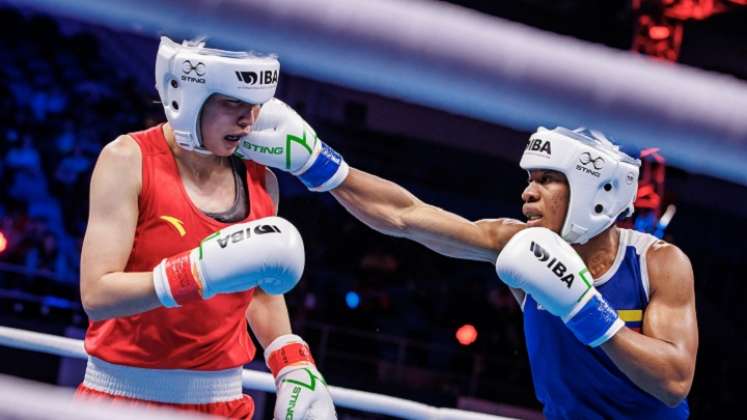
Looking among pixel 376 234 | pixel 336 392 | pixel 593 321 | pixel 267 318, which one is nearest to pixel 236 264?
pixel 267 318

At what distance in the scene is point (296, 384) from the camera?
7.25ft

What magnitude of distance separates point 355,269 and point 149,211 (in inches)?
227

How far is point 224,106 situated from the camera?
208cm

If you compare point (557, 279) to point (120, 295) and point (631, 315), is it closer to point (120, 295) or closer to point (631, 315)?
point (631, 315)

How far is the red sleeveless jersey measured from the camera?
2.06 m

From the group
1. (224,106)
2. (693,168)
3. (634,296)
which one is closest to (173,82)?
(224,106)

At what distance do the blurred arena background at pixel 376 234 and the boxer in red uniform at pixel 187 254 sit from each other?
358 cm

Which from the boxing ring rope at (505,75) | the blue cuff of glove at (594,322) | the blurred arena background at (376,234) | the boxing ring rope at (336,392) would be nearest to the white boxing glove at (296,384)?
the boxing ring rope at (336,392)

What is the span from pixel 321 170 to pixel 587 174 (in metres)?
0.64

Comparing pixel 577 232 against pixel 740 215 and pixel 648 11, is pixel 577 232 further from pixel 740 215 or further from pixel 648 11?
pixel 740 215

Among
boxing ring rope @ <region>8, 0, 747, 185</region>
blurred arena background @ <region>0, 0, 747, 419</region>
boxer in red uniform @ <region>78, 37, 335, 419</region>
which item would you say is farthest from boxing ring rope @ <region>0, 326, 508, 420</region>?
blurred arena background @ <region>0, 0, 747, 419</region>

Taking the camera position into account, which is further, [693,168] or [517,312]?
[517,312]

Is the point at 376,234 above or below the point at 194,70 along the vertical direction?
below

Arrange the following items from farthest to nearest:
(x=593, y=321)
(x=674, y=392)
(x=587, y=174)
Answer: (x=587, y=174) → (x=674, y=392) → (x=593, y=321)
